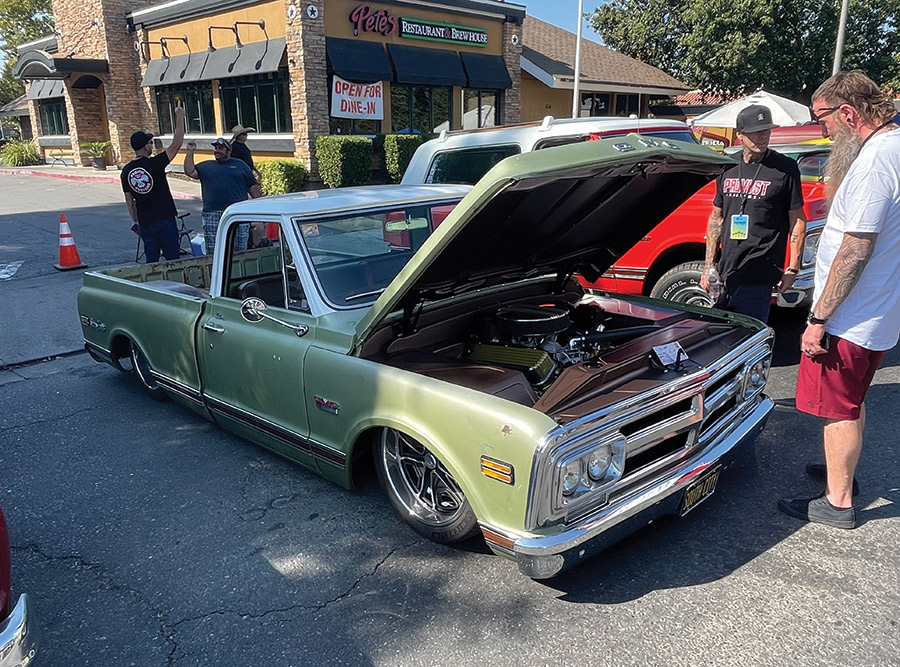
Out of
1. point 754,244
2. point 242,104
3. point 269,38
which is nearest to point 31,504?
point 754,244

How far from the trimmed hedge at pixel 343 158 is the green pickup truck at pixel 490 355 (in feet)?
42.3

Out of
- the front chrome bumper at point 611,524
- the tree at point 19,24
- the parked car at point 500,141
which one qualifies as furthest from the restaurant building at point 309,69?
the tree at point 19,24

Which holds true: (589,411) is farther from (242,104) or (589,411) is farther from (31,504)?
(242,104)

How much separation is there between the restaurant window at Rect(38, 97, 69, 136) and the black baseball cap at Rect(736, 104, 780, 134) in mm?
32374

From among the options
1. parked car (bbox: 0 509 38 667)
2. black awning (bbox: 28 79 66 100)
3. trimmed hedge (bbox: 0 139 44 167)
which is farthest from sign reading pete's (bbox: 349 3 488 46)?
trimmed hedge (bbox: 0 139 44 167)

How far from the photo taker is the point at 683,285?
5746 millimetres

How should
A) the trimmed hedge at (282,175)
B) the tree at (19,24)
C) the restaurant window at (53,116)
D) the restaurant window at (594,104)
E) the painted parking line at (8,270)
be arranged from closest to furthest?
the painted parking line at (8,270), the trimmed hedge at (282,175), the restaurant window at (594,104), the restaurant window at (53,116), the tree at (19,24)

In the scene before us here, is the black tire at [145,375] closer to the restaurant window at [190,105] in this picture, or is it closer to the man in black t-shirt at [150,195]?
the man in black t-shirt at [150,195]

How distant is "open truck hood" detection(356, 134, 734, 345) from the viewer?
273cm

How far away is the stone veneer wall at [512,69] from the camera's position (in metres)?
21.6

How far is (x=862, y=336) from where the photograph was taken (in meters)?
3.06

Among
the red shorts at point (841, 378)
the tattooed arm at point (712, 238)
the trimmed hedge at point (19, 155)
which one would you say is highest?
the trimmed hedge at point (19, 155)

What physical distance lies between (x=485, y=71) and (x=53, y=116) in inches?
854

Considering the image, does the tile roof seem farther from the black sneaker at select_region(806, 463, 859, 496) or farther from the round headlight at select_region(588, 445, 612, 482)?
the round headlight at select_region(588, 445, 612, 482)
